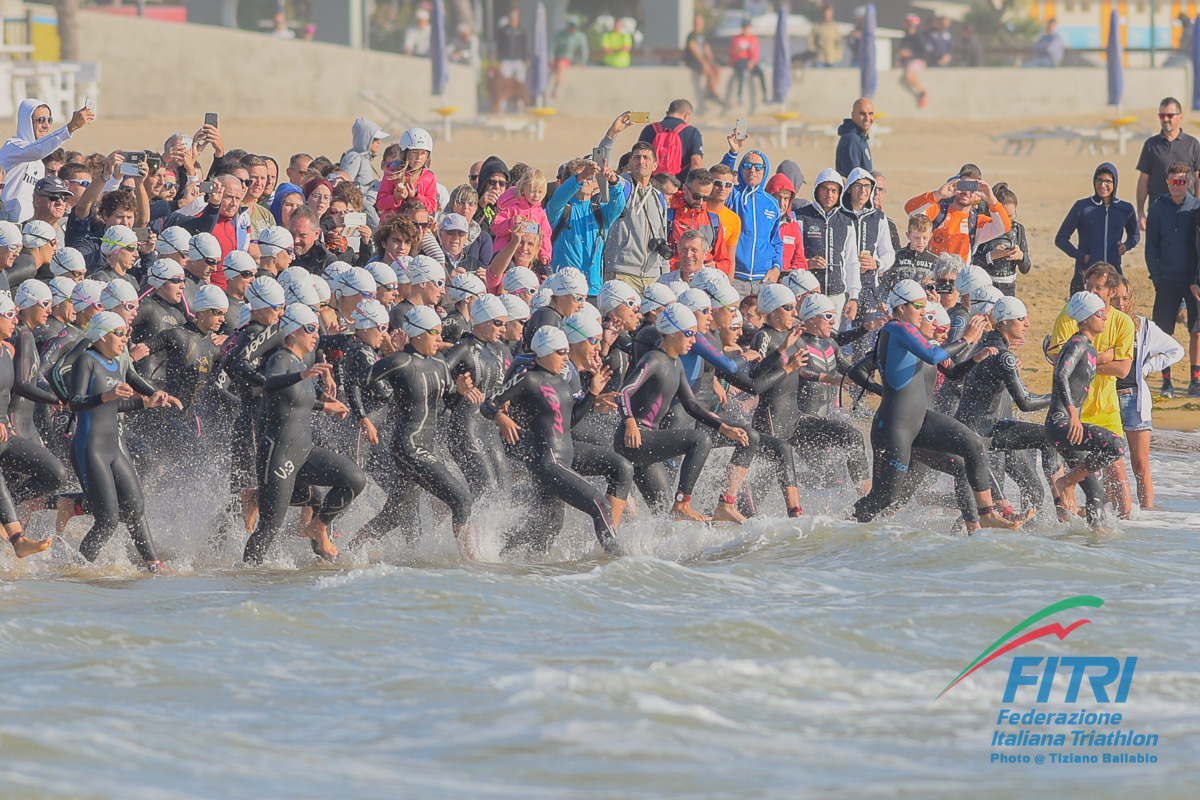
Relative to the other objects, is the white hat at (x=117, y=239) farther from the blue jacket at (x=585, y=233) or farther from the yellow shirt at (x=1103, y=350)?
the yellow shirt at (x=1103, y=350)

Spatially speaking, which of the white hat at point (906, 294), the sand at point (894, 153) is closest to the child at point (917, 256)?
the white hat at point (906, 294)

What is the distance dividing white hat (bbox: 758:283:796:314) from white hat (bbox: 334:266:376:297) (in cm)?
278

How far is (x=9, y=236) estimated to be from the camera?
1129 cm

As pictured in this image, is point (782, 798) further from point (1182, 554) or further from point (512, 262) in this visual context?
point (512, 262)

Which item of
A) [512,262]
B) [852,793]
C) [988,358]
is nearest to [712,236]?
[512,262]

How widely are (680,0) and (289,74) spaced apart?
11.7 metres

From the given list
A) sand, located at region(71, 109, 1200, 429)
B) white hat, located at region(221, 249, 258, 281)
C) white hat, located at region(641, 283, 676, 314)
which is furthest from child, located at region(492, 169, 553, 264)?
sand, located at region(71, 109, 1200, 429)

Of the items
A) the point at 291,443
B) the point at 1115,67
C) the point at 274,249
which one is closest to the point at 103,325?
the point at 291,443

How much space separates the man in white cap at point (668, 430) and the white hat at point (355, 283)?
1.83 meters

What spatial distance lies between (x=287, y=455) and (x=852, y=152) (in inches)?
298

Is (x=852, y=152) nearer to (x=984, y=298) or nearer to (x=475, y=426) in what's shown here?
(x=984, y=298)

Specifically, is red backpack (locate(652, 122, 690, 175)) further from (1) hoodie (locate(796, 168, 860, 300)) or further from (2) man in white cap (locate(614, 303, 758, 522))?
(2) man in white cap (locate(614, 303, 758, 522))

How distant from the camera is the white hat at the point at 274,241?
11.5 meters

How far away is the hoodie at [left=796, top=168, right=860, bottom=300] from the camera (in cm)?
1455
